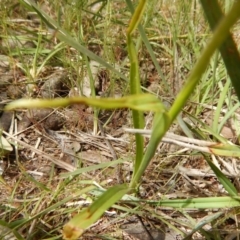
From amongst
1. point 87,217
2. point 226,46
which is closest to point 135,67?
point 226,46

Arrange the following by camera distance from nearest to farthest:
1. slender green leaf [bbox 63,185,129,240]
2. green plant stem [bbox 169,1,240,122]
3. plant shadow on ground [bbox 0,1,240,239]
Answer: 1. green plant stem [bbox 169,1,240,122]
2. slender green leaf [bbox 63,185,129,240]
3. plant shadow on ground [bbox 0,1,240,239]

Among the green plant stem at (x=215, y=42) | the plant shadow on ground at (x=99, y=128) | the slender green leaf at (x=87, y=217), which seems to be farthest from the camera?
the plant shadow on ground at (x=99, y=128)

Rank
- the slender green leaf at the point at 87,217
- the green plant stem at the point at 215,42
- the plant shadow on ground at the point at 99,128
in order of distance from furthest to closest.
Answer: the plant shadow on ground at the point at 99,128
the slender green leaf at the point at 87,217
the green plant stem at the point at 215,42

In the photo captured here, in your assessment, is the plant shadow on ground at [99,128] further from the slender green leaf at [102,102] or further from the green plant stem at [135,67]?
the slender green leaf at [102,102]

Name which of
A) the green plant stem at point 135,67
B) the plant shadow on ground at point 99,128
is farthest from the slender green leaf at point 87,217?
the plant shadow on ground at point 99,128

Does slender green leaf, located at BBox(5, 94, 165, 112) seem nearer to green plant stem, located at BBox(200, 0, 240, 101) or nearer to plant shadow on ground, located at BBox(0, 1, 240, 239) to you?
green plant stem, located at BBox(200, 0, 240, 101)

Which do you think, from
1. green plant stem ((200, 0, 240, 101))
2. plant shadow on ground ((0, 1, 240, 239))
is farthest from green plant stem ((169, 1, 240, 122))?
plant shadow on ground ((0, 1, 240, 239))

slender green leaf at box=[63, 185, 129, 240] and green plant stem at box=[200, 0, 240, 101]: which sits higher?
green plant stem at box=[200, 0, 240, 101]

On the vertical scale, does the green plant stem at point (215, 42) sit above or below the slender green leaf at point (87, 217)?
above
